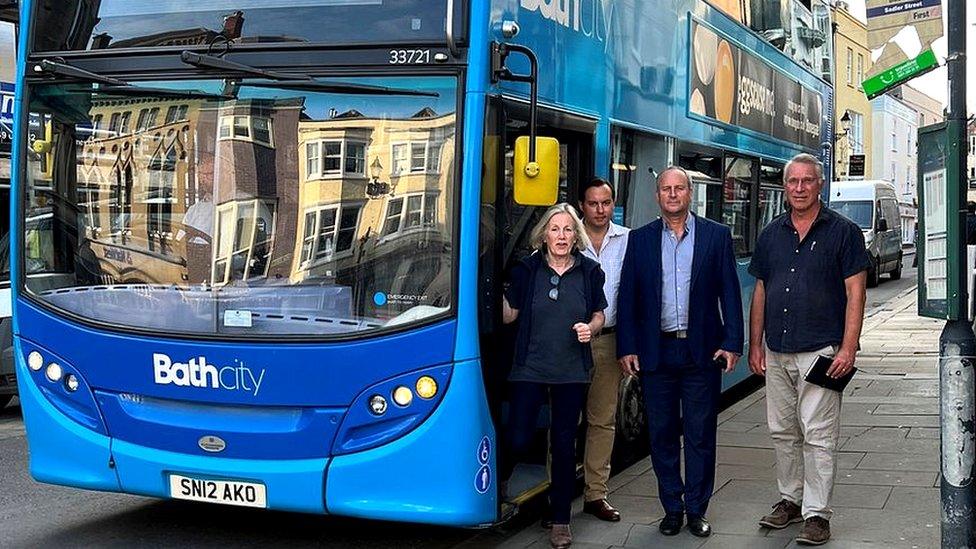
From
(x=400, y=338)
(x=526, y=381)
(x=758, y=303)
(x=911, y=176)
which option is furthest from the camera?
(x=911, y=176)

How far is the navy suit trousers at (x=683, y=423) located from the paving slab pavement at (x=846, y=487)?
234mm

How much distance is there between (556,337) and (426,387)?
77cm

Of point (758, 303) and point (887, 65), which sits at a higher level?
point (887, 65)

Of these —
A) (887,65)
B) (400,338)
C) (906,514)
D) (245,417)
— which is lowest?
(906,514)

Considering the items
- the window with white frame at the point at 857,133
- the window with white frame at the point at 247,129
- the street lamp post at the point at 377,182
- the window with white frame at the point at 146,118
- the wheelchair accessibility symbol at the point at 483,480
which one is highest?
the window with white frame at the point at 857,133

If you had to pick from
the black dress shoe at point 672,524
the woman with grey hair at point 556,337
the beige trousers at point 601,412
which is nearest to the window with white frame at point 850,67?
the beige trousers at point 601,412

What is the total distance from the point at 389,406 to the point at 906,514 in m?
3.01

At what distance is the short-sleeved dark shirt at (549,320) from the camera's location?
5629mm

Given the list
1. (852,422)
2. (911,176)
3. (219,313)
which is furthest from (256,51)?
(911,176)

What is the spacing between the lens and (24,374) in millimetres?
5887

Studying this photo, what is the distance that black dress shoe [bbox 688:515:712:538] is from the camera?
237 inches

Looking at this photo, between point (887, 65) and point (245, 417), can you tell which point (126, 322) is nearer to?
point (245, 417)

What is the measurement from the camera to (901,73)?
545cm

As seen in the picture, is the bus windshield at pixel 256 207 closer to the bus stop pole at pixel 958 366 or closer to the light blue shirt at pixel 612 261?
the light blue shirt at pixel 612 261
